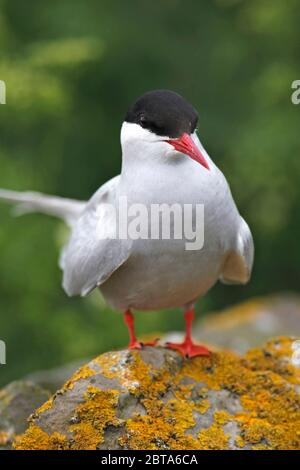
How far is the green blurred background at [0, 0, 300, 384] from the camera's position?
7.39 metres

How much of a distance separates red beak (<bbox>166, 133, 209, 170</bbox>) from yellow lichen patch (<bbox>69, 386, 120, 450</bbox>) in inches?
41.1

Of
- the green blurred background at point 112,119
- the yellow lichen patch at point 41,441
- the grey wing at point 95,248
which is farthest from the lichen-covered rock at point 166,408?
the green blurred background at point 112,119

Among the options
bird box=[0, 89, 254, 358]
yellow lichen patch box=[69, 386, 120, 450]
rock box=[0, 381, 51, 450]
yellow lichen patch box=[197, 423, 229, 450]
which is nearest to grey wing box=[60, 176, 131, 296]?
bird box=[0, 89, 254, 358]

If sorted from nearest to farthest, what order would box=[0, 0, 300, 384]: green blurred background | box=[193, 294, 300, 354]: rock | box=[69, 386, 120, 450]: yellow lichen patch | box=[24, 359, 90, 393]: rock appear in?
box=[69, 386, 120, 450]: yellow lichen patch < box=[24, 359, 90, 393]: rock < box=[193, 294, 300, 354]: rock < box=[0, 0, 300, 384]: green blurred background

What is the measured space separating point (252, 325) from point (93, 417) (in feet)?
11.1

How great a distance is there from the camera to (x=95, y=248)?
4.17 m

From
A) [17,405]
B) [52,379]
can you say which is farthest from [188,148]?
[52,379]

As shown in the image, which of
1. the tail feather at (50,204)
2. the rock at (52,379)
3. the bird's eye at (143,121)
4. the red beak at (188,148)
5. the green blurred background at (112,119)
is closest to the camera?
the red beak at (188,148)

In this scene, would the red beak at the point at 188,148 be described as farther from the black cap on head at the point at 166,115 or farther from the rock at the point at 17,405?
the rock at the point at 17,405

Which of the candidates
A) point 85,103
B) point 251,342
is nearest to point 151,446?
point 251,342

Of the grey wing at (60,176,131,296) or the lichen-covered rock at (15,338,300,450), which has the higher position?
the grey wing at (60,176,131,296)

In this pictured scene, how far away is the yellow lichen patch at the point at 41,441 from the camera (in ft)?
11.2

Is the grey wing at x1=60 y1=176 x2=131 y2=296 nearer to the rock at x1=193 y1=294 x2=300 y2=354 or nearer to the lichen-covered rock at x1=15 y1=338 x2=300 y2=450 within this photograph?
the lichen-covered rock at x1=15 y1=338 x2=300 y2=450

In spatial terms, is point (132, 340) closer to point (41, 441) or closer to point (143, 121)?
point (41, 441)
